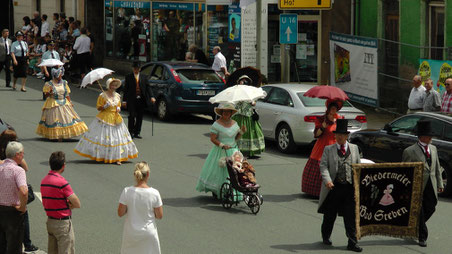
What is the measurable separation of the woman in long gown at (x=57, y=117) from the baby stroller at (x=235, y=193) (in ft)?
22.1

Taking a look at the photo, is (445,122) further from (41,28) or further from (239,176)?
(41,28)

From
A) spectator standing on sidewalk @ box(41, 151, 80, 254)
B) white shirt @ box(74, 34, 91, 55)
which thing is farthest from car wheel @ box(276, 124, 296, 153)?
white shirt @ box(74, 34, 91, 55)

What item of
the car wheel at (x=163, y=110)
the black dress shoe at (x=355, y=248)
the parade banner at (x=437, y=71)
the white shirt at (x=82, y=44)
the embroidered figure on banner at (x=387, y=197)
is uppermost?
the white shirt at (x=82, y=44)

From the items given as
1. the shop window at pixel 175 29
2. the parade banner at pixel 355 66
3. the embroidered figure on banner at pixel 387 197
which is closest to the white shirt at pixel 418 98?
the parade banner at pixel 355 66

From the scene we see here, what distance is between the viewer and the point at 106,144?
→ 1645 centimetres

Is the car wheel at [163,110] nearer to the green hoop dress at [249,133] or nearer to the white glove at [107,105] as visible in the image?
the green hoop dress at [249,133]

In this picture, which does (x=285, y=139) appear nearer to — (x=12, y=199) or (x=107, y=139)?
(x=107, y=139)

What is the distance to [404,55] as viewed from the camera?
24672 mm

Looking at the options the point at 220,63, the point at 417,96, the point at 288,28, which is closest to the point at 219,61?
the point at 220,63

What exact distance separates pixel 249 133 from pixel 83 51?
15914 millimetres

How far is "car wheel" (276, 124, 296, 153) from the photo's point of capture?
60.6 feet

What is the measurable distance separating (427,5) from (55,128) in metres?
11.5

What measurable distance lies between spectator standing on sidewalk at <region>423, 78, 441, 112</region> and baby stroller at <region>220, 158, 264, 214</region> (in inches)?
299

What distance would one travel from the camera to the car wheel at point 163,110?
2292cm
